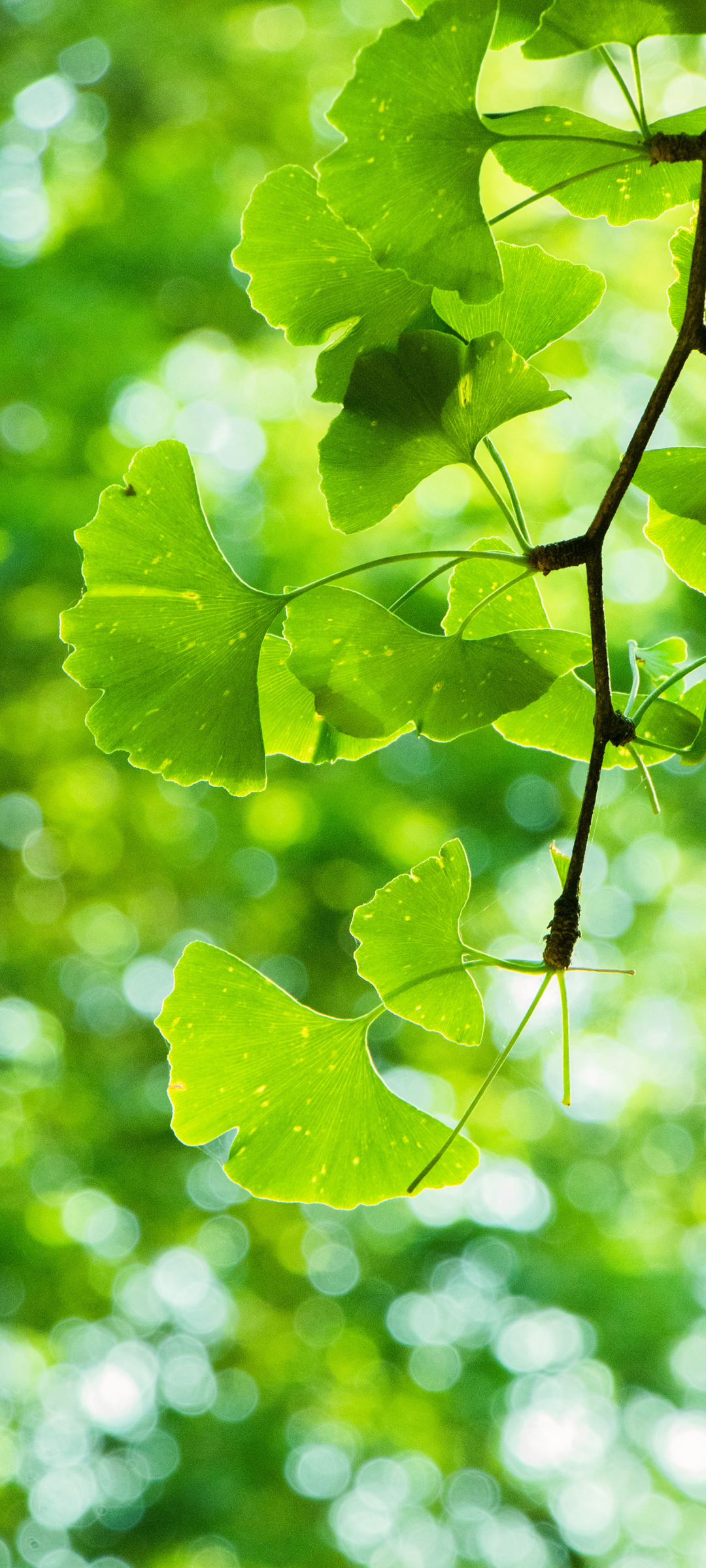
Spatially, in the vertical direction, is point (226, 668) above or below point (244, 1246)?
above

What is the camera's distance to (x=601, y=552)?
1.15ft

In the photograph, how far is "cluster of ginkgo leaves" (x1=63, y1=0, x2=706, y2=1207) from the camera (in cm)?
34

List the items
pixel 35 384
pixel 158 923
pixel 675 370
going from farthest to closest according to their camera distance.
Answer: pixel 158 923, pixel 35 384, pixel 675 370

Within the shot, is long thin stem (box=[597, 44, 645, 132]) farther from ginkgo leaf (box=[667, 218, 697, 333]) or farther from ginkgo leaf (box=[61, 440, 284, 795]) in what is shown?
ginkgo leaf (box=[61, 440, 284, 795])

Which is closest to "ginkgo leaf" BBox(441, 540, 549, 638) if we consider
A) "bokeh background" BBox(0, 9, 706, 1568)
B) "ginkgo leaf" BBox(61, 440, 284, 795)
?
"ginkgo leaf" BBox(61, 440, 284, 795)

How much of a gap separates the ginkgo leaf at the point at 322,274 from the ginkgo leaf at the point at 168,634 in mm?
67

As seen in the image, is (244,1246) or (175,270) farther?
(244,1246)

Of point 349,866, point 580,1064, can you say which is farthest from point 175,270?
point 580,1064

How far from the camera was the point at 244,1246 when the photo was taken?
306 cm

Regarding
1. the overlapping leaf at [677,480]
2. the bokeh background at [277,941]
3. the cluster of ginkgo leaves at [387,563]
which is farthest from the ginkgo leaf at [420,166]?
the bokeh background at [277,941]

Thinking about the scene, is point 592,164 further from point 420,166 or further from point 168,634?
point 168,634

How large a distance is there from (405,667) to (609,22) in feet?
0.68

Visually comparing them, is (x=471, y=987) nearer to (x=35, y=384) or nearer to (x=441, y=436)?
(x=441, y=436)

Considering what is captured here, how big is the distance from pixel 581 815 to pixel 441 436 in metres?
0.15
